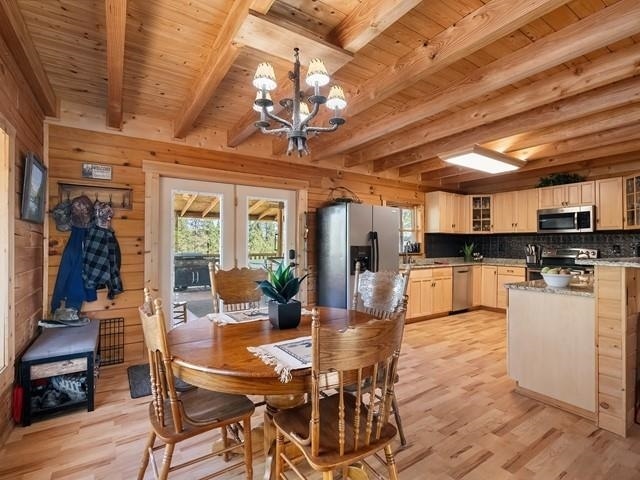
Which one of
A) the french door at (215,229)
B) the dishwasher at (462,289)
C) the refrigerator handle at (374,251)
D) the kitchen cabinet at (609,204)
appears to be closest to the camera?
the french door at (215,229)

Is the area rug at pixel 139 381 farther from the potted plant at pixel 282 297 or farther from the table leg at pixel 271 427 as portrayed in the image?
the potted plant at pixel 282 297

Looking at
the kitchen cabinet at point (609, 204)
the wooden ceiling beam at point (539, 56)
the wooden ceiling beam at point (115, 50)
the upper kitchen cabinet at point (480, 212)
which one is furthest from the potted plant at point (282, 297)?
the upper kitchen cabinet at point (480, 212)

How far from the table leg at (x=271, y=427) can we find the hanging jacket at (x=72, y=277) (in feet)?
7.45

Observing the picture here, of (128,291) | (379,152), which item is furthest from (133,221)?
(379,152)

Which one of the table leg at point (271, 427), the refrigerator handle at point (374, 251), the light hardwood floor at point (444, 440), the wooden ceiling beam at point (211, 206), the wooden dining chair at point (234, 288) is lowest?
the light hardwood floor at point (444, 440)

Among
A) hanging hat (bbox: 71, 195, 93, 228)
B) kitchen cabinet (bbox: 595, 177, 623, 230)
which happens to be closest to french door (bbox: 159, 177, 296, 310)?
hanging hat (bbox: 71, 195, 93, 228)

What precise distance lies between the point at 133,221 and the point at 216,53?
200 cm

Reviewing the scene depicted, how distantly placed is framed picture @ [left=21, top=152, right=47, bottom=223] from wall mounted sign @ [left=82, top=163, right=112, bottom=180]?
1.47 ft

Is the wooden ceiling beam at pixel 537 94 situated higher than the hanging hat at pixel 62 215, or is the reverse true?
the wooden ceiling beam at pixel 537 94

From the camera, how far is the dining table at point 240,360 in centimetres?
124

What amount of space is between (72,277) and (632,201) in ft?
22.0

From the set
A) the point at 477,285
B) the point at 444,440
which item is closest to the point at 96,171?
the point at 444,440

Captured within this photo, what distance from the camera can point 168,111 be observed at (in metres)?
3.30

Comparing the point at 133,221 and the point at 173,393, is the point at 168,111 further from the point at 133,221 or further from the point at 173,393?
the point at 173,393
